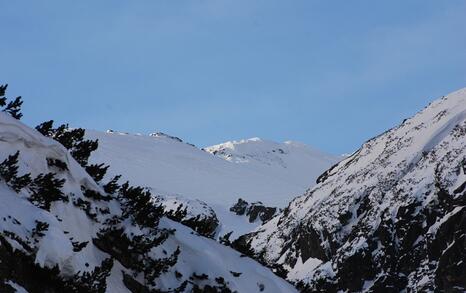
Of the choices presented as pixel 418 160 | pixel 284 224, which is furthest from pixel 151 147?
pixel 418 160

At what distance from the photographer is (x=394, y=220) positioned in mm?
53188

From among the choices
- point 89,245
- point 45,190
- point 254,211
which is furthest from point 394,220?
point 254,211

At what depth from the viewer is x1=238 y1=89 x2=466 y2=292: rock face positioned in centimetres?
4875

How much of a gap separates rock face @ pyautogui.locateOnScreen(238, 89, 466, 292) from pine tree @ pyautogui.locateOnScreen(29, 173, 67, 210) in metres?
27.9

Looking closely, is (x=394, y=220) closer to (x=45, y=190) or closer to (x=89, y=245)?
(x=89, y=245)

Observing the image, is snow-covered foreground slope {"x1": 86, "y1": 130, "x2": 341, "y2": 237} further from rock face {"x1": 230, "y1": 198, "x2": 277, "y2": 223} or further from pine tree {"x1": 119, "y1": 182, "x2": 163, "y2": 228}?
pine tree {"x1": 119, "y1": 182, "x2": 163, "y2": 228}

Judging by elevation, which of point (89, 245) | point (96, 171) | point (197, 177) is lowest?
point (89, 245)

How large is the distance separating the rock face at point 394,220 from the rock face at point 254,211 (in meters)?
43.6

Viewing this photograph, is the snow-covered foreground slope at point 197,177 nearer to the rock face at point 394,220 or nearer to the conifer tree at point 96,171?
the rock face at point 394,220

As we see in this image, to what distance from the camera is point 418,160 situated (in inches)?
2292

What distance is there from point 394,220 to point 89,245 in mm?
38137

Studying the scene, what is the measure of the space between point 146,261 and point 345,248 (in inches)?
1447

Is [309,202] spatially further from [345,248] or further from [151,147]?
[151,147]

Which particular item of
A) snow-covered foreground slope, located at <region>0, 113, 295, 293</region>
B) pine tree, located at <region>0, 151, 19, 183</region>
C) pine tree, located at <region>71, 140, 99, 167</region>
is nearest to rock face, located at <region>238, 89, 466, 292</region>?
snow-covered foreground slope, located at <region>0, 113, 295, 293</region>
